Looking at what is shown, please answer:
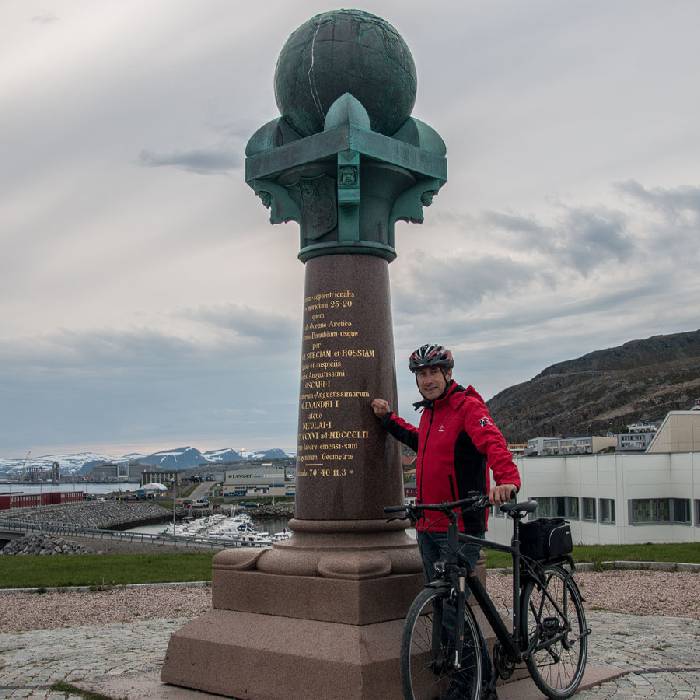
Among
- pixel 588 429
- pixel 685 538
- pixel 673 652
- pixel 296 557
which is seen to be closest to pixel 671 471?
pixel 685 538

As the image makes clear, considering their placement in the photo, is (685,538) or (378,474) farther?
(685,538)

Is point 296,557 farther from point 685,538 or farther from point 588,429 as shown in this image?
point 588,429

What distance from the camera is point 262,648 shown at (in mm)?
7012

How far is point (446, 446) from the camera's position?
6.59 meters

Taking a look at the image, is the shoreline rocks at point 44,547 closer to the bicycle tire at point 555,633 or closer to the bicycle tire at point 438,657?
the bicycle tire at point 555,633

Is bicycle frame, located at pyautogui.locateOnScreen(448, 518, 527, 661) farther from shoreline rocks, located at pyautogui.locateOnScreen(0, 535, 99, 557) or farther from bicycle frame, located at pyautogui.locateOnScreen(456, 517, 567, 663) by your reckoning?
shoreline rocks, located at pyautogui.locateOnScreen(0, 535, 99, 557)

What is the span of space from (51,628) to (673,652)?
302 inches

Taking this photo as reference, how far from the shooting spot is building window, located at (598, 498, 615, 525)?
40.2 metres

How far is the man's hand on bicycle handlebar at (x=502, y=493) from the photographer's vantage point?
227 inches

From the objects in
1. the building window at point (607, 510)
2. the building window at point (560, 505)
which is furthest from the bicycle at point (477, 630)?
the building window at point (560, 505)

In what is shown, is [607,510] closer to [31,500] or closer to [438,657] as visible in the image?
[438,657]

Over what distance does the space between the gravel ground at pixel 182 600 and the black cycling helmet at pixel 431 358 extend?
6.66 m

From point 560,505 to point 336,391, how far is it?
38.4 metres

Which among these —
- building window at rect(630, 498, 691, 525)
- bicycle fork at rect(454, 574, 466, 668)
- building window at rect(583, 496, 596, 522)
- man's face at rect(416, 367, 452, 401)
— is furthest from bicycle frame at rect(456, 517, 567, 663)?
building window at rect(583, 496, 596, 522)
